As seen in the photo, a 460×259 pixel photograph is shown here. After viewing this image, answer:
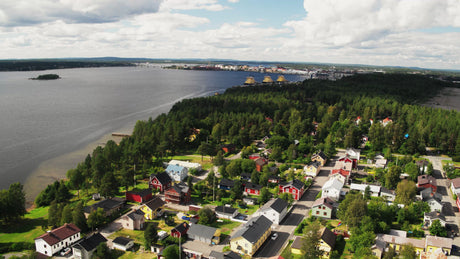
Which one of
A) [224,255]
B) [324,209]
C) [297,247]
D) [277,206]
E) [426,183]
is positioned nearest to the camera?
[224,255]

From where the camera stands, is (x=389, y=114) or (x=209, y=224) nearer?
(x=209, y=224)

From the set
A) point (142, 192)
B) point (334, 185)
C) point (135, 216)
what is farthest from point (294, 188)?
point (135, 216)

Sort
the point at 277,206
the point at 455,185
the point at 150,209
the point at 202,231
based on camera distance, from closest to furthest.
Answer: the point at 202,231, the point at 277,206, the point at 150,209, the point at 455,185

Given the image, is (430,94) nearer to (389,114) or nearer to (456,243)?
(389,114)

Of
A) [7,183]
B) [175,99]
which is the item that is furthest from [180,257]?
[175,99]

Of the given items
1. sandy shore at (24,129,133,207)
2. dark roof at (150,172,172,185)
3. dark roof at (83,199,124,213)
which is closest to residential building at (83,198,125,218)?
dark roof at (83,199,124,213)

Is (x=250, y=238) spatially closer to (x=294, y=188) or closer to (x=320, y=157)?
(x=294, y=188)
